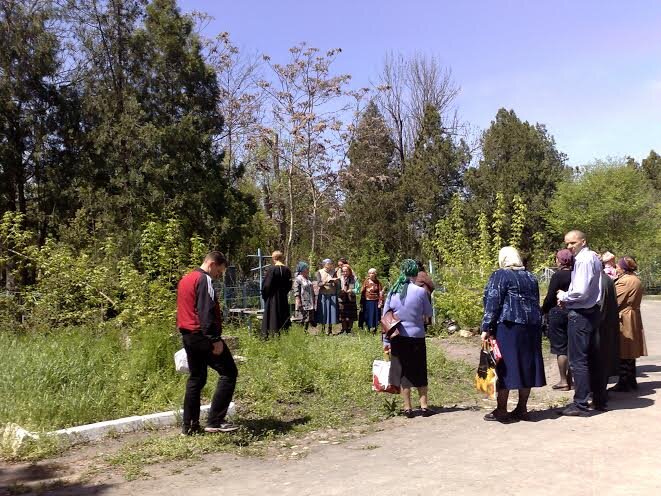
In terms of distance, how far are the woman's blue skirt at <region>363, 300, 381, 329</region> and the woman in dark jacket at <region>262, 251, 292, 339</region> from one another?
3.94 meters

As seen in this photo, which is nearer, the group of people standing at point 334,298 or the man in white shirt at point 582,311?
the man in white shirt at point 582,311

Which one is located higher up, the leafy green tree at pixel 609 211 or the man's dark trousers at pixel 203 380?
the leafy green tree at pixel 609 211

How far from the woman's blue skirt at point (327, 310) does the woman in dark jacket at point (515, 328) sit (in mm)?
8181

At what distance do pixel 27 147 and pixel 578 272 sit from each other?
A: 21.2 m

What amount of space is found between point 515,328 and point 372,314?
320 inches

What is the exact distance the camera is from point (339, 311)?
14.7 meters

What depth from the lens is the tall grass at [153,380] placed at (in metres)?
6.52

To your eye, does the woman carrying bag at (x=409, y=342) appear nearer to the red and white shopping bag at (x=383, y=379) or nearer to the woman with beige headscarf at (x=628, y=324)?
the red and white shopping bag at (x=383, y=379)

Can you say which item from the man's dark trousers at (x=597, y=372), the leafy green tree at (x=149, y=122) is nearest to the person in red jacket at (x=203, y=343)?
the man's dark trousers at (x=597, y=372)

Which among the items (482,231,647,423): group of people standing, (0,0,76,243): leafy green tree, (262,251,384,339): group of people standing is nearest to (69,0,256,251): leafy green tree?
(0,0,76,243): leafy green tree

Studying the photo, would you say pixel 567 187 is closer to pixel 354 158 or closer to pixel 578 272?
pixel 354 158

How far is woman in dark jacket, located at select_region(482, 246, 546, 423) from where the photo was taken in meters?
6.22

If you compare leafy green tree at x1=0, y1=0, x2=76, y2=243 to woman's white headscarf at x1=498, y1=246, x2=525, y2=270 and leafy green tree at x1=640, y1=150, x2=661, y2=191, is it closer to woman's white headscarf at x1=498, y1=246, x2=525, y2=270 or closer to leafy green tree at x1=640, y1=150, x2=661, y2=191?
woman's white headscarf at x1=498, y1=246, x2=525, y2=270

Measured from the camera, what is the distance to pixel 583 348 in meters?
6.54
